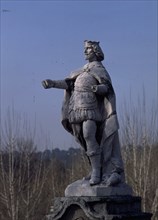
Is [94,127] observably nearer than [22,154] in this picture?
Yes

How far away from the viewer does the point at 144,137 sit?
2002cm

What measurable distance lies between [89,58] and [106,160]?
151 cm

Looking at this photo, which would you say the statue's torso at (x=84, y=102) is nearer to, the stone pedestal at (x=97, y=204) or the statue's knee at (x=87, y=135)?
the statue's knee at (x=87, y=135)

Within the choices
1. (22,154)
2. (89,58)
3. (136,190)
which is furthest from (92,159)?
(22,154)

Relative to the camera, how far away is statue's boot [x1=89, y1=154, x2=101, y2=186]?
310 inches

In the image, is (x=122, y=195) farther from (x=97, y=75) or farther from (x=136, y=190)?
(x=136, y=190)

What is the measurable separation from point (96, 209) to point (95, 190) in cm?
27

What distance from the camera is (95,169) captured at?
313 inches

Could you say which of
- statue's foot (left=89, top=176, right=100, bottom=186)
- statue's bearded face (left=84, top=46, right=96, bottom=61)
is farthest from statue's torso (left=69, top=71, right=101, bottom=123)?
statue's foot (left=89, top=176, right=100, bottom=186)

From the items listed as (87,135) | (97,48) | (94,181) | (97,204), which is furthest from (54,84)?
(97,204)

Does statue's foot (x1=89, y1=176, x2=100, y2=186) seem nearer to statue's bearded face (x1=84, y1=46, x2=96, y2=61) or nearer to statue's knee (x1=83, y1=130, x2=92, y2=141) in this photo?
statue's knee (x1=83, y1=130, x2=92, y2=141)

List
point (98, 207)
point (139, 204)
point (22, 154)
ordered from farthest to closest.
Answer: point (22, 154) < point (139, 204) < point (98, 207)

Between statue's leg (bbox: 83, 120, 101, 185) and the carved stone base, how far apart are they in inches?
17.0

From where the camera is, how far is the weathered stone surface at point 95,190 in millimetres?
7727
